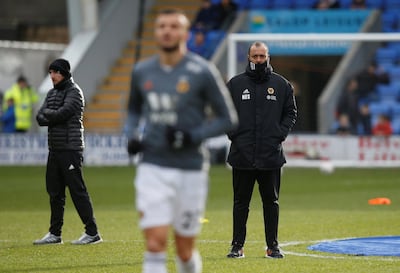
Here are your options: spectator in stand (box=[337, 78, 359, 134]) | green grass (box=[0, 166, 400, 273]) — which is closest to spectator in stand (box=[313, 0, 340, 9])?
spectator in stand (box=[337, 78, 359, 134])

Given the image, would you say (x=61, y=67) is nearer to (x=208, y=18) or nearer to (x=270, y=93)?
(x=270, y=93)

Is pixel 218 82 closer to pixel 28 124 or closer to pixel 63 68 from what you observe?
pixel 63 68

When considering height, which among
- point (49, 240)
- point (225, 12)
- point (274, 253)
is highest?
point (225, 12)

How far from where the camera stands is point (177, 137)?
836cm

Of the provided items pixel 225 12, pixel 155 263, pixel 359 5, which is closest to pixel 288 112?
pixel 155 263

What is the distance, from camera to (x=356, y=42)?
2986 cm

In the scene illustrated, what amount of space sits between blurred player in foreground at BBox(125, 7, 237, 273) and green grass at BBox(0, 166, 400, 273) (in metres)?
2.85

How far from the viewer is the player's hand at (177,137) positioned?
8.36 m

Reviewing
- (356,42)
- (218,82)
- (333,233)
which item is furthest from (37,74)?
(218,82)

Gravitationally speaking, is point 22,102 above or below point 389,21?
below

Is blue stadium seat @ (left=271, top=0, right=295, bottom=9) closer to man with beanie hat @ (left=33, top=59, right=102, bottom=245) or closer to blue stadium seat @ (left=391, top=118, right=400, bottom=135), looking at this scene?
blue stadium seat @ (left=391, top=118, right=400, bottom=135)

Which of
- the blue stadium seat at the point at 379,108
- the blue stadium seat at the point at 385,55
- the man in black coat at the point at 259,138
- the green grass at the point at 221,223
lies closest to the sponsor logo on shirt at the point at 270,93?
the man in black coat at the point at 259,138

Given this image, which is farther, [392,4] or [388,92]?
[392,4]

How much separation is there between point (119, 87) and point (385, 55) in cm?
955
